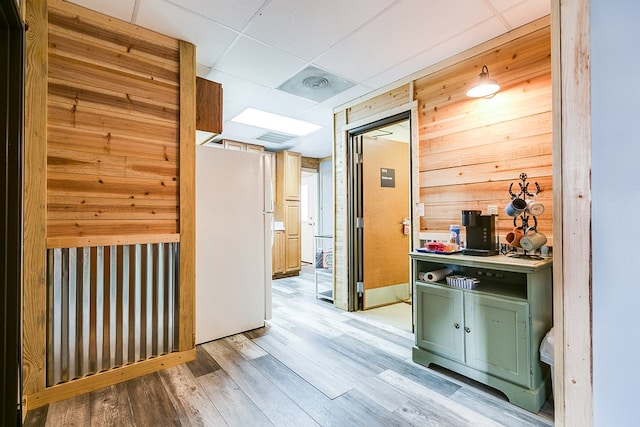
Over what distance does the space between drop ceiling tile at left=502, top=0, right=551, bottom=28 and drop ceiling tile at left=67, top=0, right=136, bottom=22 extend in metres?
2.59

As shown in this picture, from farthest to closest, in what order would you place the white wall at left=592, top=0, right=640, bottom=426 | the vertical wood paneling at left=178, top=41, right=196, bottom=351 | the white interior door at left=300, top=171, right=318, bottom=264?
the white interior door at left=300, top=171, right=318, bottom=264 < the vertical wood paneling at left=178, top=41, right=196, bottom=351 < the white wall at left=592, top=0, right=640, bottom=426

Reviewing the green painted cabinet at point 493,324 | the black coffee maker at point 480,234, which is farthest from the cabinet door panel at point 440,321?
the black coffee maker at point 480,234

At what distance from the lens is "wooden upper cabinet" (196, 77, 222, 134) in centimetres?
262

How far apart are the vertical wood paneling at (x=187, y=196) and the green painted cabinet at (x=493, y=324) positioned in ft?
6.04

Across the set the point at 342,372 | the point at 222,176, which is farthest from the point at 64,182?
the point at 342,372

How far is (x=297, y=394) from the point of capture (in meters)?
1.95

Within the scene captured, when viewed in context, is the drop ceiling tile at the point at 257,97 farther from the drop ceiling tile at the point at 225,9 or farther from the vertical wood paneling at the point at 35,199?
the vertical wood paneling at the point at 35,199

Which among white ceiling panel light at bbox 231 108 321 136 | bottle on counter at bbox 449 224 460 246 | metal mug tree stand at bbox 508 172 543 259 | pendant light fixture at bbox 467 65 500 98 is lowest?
bottle on counter at bbox 449 224 460 246

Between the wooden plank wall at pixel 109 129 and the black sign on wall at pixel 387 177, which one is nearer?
the wooden plank wall at pixel 109 129

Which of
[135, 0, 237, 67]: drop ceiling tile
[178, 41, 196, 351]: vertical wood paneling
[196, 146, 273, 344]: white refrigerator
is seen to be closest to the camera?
[135, 0, 237, 67]: drop ceiling tile

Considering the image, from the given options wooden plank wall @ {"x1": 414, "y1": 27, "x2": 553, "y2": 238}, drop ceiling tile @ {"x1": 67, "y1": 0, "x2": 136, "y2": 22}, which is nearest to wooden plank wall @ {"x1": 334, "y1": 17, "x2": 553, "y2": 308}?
wooden plank wall @ {"x1": 414, "y1": 27, "x2": 553, "y2": 238}

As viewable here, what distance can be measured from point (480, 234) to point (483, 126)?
0.94 metres

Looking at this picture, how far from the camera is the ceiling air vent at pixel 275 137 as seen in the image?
4.98 meters

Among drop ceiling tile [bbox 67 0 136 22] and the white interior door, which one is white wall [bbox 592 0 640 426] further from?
the white interior door
